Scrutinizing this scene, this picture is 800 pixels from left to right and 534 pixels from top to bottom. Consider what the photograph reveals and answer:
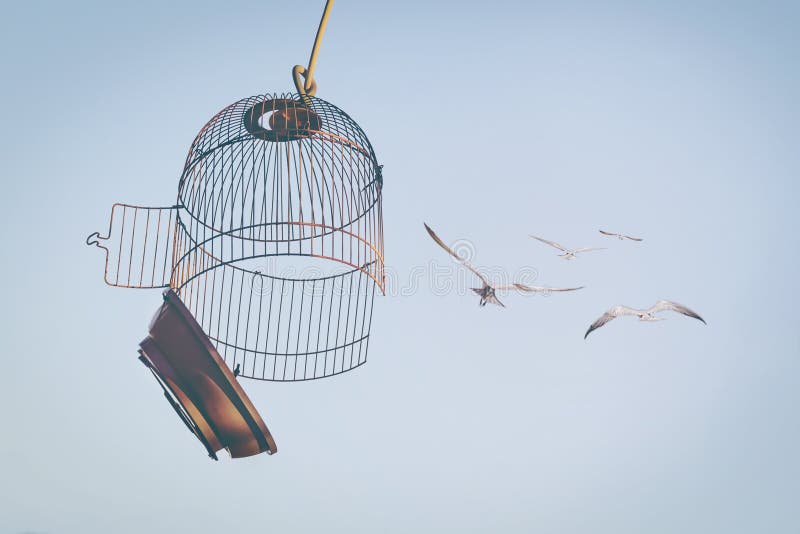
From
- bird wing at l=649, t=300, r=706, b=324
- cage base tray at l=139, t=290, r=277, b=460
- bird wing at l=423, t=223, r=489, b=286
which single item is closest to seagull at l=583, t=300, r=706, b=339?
bird wing at l=649, t=300, r=706, b=324

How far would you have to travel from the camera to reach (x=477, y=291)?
3.89 m

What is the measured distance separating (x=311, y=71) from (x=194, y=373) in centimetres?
126

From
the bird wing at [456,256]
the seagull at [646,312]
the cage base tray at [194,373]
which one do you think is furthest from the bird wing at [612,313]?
the cage base tray at [194,373]

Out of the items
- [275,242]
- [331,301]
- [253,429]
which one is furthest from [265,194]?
[253,429]

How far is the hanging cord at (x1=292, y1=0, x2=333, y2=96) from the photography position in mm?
2908

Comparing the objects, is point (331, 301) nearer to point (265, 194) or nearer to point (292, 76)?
point (265, 194)

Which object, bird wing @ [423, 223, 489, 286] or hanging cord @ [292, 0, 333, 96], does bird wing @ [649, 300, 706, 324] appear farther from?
hanging cord @ [292, 0, 333, 96]

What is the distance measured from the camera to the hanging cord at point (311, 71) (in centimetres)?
291

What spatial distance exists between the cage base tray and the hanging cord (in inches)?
38.1

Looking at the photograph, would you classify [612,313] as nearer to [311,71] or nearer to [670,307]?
[670,307]

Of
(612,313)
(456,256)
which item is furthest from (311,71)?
(612,313)

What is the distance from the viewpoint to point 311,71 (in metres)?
3.16

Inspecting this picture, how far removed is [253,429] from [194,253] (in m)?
0.89

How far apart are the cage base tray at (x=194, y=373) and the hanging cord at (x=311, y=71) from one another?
97cm
